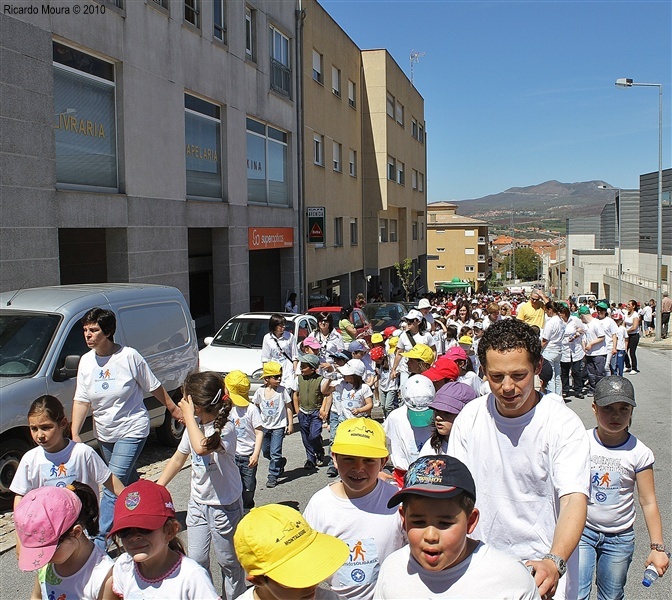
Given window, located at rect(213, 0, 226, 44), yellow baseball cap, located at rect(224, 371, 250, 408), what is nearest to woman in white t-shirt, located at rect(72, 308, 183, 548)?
yellow baseball cap, located at rect(224, 371, 250, 408)

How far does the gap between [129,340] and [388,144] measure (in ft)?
85.1

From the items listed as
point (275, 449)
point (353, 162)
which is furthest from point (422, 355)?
point (353, 162)

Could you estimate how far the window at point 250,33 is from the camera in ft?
63.2

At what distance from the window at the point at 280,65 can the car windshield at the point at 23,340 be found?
14354 millimetres

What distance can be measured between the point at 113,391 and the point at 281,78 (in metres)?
17.3

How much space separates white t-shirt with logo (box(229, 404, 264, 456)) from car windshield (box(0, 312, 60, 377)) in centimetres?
234

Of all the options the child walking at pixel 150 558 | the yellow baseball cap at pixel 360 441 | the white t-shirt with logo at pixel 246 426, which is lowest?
the white t-shirt with logo at pixel 246 426

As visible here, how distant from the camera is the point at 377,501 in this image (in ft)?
11.7

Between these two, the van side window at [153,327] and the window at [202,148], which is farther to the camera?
the window at [202,148]

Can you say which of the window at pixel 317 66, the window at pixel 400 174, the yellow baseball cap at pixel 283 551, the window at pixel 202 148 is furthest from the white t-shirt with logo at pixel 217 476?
the window at pixel 400 174

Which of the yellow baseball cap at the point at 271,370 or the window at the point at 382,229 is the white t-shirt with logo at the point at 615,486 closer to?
the yellow baseball cap at the point at 271,370

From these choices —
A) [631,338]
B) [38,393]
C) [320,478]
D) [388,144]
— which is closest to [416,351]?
[320,478]

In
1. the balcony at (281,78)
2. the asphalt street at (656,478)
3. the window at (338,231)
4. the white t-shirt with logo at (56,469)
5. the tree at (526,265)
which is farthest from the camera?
the tree at (526,265)

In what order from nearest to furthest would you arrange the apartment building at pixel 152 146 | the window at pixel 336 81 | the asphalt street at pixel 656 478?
the asphalt street at pixel 656 478 → the apartment building at pixel 152 146 → the window at pixel 336 81
